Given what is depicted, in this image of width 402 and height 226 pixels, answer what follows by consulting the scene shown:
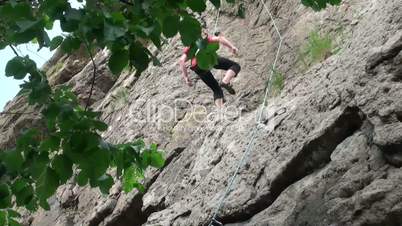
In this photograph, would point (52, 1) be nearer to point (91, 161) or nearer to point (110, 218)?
point (91, 161)

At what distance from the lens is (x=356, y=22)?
21.1ft

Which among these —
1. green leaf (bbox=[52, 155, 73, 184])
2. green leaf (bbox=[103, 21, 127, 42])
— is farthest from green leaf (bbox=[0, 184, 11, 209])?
green leaf (bbox=[103, 21, 127, 42])

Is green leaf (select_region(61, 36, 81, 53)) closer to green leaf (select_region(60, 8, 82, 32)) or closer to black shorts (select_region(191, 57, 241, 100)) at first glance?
Answer: green leaf (select_region(60, 8, 82, 32))

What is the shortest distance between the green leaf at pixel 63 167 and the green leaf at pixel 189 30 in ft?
3.12

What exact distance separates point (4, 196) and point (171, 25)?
1.58m

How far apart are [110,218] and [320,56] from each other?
3126 millimetres

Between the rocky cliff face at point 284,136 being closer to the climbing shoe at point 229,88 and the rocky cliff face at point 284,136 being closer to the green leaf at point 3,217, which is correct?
the climbing shoe at point 229,88

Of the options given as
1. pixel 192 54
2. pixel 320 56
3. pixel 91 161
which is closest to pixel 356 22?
pixel 320 56

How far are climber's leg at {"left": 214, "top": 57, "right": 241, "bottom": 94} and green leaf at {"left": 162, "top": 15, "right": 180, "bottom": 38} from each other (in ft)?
17.0

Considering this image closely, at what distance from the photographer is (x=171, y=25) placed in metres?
3.04

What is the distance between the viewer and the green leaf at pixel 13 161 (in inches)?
135

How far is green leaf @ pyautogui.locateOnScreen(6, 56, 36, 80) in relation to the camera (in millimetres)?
3340

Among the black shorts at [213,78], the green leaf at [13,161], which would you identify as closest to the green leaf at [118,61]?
the green leaf at [13,161]

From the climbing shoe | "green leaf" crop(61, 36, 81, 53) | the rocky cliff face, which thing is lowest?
the climbing shoe
